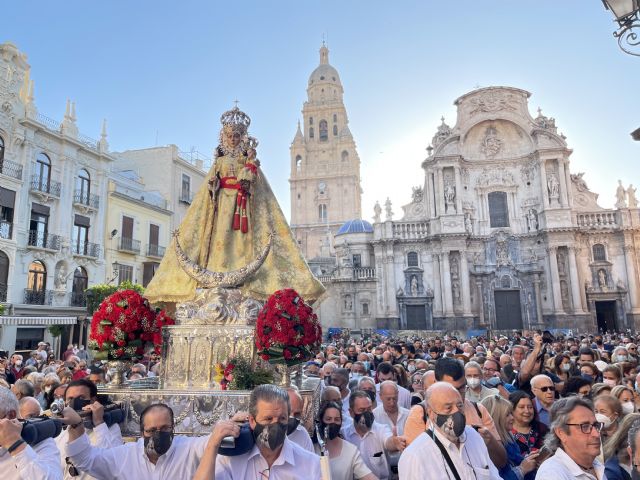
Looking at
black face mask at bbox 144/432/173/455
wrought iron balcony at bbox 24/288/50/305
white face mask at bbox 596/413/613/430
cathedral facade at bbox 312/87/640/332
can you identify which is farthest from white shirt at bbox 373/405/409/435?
cathedral facade at bbox 312/87/640/332

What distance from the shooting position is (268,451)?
8.82 ft

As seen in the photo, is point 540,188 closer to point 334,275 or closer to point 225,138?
point 334,275

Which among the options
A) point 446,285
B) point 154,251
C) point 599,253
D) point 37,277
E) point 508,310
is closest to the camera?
point 37,277

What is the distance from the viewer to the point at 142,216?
92.2 ft

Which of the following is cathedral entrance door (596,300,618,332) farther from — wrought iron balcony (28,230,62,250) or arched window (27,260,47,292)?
arched window (27,260,47,292)

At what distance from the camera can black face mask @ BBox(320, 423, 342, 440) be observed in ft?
12.1

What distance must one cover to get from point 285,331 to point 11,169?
71.8 ft

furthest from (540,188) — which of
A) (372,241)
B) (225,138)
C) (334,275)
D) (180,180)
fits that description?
(225,138)

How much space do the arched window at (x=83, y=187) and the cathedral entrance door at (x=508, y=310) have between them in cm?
2841

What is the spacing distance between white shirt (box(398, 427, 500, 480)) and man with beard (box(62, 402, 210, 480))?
4.21 ft

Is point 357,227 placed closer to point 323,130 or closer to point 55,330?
point 55,330

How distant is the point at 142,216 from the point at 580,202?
3190 centimetres

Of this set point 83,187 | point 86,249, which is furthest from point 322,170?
point 86,249

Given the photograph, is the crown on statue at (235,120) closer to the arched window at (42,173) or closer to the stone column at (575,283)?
the arched window at (42,173)
